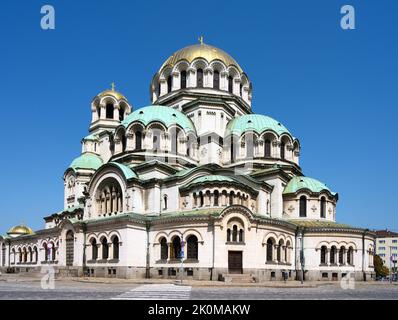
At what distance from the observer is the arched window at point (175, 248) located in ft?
141

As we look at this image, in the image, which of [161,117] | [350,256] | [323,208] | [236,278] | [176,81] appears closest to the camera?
[236,278]

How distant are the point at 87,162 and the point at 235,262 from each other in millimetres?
28413

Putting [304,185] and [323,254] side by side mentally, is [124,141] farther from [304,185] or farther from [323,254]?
[323,254]

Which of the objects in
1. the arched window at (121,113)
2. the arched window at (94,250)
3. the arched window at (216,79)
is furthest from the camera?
the arched window at (121,113)

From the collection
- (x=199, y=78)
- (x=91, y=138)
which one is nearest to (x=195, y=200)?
(x=199, y=78)

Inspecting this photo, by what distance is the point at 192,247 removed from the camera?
1662 inches

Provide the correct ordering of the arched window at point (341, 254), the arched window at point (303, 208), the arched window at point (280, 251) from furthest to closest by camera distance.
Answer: the arched window at point (303, 208) → the arched window at point (341, 254) → the arched window at point (280, 251)

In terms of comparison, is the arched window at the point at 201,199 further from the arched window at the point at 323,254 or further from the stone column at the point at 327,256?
the stone column at the point at 327,256

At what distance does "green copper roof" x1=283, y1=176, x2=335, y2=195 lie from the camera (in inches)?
2061

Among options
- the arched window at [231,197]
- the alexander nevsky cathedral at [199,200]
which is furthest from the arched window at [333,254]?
the arched window at [231,197]

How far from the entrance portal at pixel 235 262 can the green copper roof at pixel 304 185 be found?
1353 cm

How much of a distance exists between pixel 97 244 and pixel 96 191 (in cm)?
636
